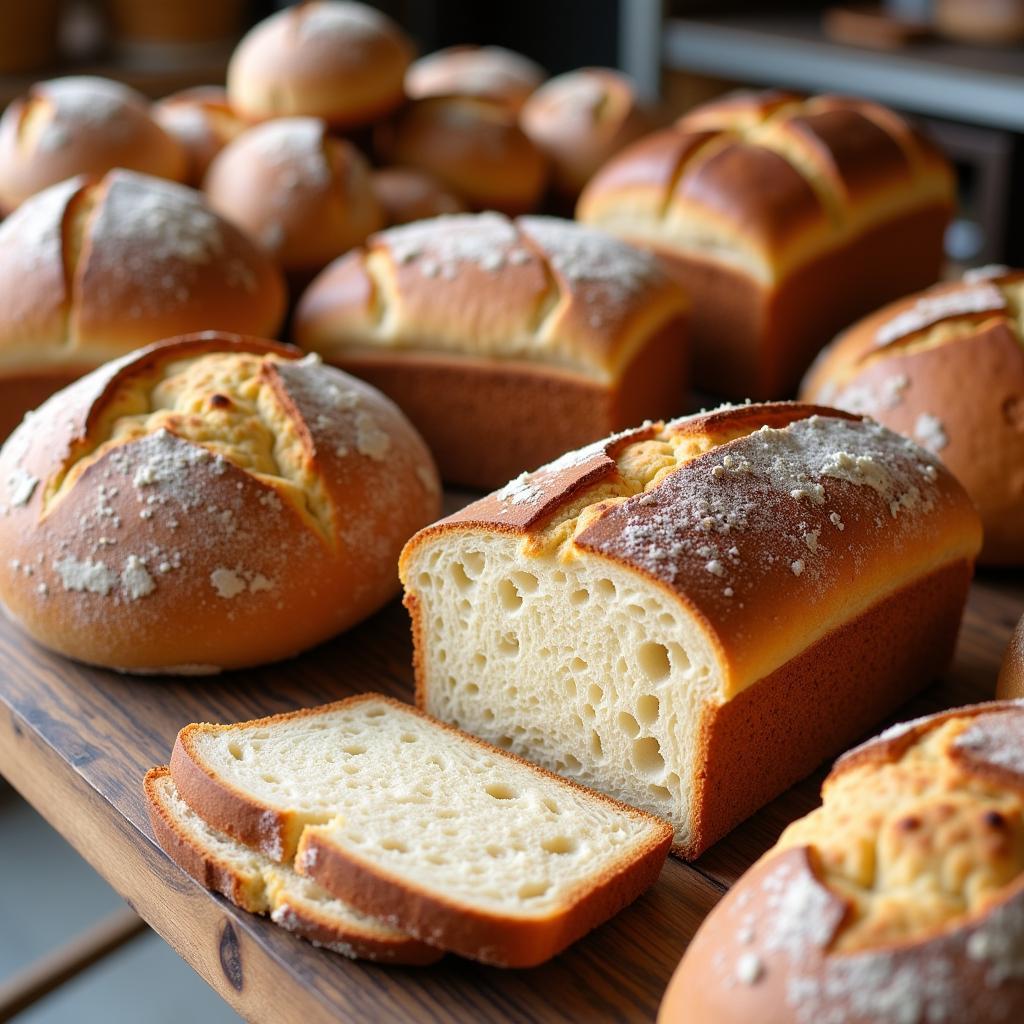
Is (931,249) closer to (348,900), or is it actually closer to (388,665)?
(388,665)

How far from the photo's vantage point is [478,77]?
137 inches

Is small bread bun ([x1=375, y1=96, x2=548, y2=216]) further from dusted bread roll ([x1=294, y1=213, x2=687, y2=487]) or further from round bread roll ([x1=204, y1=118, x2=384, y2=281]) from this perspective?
dusted bread roll ([x1=294, y1=213, x2=687, y2=487])

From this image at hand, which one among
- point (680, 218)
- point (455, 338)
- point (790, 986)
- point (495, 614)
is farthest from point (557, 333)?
point (790, 986)

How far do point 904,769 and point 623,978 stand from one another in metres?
0.40

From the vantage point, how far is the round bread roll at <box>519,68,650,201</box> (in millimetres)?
3242

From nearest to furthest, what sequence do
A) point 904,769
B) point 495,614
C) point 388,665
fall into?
point 904,769, point 495,614, point 388,665

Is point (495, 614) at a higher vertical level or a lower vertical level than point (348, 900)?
higher

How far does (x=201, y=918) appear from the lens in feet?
4.85

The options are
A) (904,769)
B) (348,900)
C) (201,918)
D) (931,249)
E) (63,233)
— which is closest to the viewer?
(904,769)

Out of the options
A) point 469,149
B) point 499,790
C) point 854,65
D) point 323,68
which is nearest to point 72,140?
point 323,68

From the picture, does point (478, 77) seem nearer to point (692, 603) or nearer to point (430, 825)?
point (692, 603)

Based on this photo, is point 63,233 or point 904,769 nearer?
point 904,769

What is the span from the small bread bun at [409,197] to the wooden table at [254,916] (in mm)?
1081

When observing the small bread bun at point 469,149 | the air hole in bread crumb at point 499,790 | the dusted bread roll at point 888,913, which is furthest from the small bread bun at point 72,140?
the dusted bread roll at point 888,913
